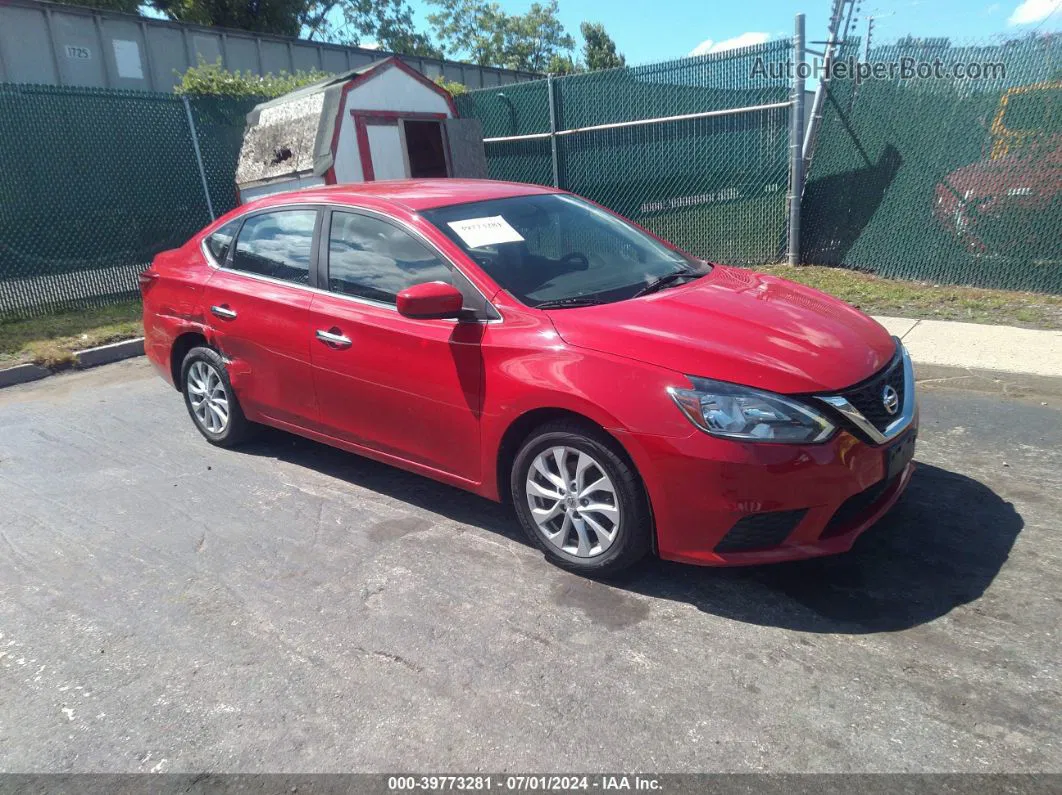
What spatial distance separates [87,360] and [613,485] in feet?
22.0

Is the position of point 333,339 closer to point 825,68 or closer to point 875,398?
point 875,398

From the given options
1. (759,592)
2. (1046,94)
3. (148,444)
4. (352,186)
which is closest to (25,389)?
(148,444)

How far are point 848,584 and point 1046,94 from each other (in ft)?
20.9

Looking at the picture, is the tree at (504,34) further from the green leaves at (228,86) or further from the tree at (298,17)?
the green leaves at (228,86)

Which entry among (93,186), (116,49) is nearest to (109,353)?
(93,186)

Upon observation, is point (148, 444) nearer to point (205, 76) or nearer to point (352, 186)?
point (352, 186)

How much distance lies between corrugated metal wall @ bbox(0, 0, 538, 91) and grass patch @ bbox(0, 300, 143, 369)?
8801 millimetres

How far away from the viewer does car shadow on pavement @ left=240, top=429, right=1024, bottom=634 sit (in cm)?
301

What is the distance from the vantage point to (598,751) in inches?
94.0

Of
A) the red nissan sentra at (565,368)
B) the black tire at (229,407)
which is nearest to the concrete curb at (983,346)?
the red nissan sentra at (565,368)

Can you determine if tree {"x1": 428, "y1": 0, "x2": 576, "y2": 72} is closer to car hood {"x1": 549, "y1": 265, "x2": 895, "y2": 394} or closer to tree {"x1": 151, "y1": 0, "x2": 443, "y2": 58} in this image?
tree {"x1": 151, "y1": 0, "x2": 443, "y2": 58}

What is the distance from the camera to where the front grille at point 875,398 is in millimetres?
3053

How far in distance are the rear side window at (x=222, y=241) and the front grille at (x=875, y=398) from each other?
3770mm

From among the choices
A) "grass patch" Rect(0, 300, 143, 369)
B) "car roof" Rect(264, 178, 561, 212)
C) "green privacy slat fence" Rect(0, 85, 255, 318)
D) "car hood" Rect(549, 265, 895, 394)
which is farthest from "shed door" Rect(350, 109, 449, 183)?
"car hood" Rect(549, 265, 895, 394)
